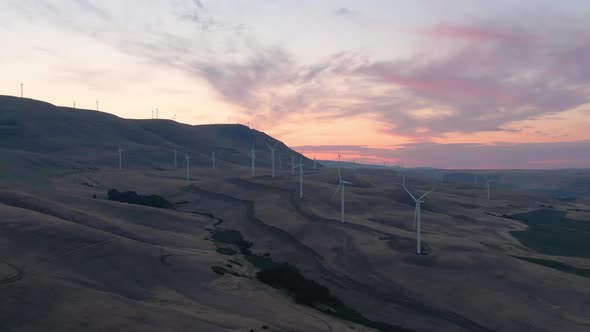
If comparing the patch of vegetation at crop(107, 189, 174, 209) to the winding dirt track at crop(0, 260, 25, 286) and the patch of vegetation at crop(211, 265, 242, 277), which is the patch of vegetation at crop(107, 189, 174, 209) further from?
the winding dirt track at crop(0, 260, 25, 286)

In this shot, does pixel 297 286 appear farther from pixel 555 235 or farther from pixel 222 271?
pixel 555 235

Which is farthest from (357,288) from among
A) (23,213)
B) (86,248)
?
(23,213)

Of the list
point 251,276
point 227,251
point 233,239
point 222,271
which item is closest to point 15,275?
point 222,271

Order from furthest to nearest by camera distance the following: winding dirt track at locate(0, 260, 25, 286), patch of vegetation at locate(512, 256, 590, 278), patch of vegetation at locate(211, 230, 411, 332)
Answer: patch of vegetation at locate(512, 256, 590, 278)
patch of vegetation at locate(211, 230, 411, 332)
winding dirt track at locate(0, 260, 25, 286)

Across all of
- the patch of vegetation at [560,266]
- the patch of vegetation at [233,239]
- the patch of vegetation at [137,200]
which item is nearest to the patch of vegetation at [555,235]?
the patch of vegetation at [560,266]

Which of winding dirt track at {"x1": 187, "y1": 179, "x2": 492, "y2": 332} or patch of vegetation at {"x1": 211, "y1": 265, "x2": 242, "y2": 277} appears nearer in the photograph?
winding dirt track at {"x1": 187, "y1": 179, "x2": 492, "y2": 332}

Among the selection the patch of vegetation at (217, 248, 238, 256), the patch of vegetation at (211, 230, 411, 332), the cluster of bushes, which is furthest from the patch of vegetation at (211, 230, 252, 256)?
the cluster of bushes

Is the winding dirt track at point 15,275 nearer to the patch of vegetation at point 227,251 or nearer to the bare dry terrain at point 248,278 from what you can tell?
the bare dry terrain at point 248,278

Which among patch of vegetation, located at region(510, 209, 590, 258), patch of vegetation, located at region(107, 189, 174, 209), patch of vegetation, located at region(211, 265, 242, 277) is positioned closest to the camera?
patch of vegetation, located at region(211, 265, 242, 277)

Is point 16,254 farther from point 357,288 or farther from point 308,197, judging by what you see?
point 308,197
